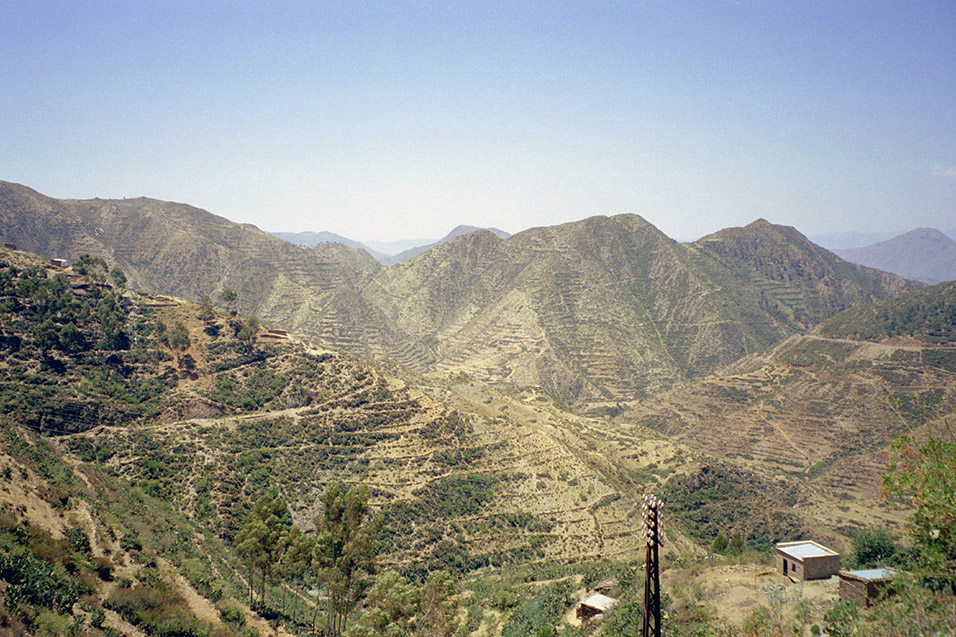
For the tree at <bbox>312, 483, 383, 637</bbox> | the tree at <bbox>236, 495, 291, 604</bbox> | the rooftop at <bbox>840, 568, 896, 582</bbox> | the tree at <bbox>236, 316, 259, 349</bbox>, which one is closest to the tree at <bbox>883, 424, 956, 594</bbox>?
the rooftop at <bbox>840, 568, 896, 582</bbox>

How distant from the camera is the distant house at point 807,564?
32.8 metres

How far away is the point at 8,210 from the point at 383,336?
110 meters

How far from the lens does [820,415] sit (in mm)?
99375

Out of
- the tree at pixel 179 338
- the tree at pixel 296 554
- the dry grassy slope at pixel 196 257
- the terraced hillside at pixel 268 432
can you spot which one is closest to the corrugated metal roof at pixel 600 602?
the terraced hillside at pixel 268 432

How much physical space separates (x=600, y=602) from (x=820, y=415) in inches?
3429

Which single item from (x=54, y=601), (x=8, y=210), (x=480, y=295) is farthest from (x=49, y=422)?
(x=480, y=295)

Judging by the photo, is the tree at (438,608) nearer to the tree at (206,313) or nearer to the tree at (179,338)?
the tree at (179,338)

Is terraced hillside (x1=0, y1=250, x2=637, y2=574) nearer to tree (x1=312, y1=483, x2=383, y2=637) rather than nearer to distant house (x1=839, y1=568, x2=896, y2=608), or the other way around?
tree (x1=312, y1=483, x2=383, y2=637)

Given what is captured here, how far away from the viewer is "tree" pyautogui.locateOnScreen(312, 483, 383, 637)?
30828 mm

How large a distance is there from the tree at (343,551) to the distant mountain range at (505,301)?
353 feet

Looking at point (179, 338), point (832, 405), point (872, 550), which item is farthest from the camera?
point (832, 405)

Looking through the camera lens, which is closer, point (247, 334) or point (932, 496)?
point (932, 496)

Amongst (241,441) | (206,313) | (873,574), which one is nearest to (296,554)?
(241,441)

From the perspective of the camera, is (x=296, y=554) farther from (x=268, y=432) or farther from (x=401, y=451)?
(x=268, y=432)
